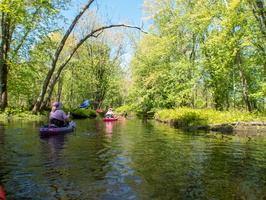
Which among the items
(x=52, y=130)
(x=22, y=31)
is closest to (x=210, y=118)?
(x=52, y=130)

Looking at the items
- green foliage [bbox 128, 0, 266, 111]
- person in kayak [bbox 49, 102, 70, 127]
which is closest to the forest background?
green foliage [bbox 128, 0, 266, 111]

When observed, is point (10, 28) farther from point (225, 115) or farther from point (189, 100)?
point (225, 115)

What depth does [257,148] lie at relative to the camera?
292 inches

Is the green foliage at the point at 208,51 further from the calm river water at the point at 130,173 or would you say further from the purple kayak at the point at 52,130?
the purple kayak at the point at 52,130

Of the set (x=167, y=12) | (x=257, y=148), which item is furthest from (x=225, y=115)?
(x=167, y=12)

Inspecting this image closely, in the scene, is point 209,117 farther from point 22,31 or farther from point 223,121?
point 22,31

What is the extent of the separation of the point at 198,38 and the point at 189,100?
6.39 metres

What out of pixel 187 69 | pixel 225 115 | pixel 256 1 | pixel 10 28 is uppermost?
pixel 10 28

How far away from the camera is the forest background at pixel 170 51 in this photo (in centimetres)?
1482

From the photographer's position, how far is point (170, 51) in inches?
941

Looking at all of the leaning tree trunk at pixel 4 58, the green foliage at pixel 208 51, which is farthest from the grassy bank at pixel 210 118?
the leaning tree trunk at pixel 4 58

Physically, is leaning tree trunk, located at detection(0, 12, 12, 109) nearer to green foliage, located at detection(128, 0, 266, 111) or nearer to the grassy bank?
the grassy bank

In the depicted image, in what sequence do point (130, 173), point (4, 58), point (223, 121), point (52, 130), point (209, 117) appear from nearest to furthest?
1. point (130, 173)
2. point (52, 130)
3. point (223, 121)
4. point (209, 117)
5. point (4, 58)

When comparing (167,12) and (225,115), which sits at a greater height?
(167,12)
